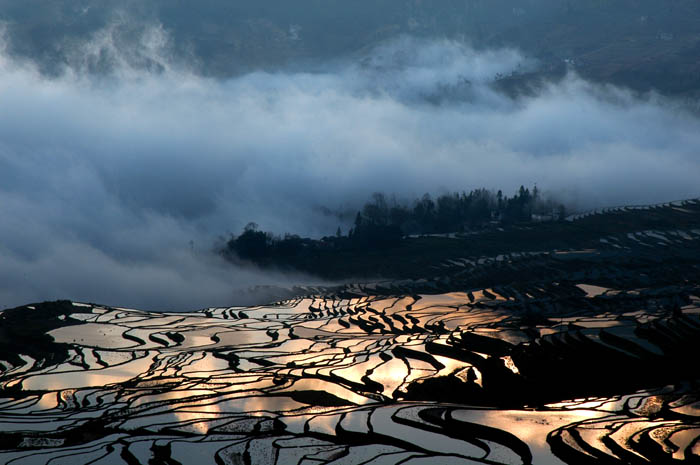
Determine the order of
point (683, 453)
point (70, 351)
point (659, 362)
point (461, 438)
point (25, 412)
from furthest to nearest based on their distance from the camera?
point (70, 351) < point (659, 362) < point (25, 412) < point (461, 438) < point (683, 453)

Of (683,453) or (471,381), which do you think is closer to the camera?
(683,453)

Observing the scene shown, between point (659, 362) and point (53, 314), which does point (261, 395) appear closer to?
point (659, 362)

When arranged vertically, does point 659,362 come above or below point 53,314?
below

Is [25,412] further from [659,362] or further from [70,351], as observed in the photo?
[659,362]

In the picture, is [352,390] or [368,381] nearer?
[352,390]

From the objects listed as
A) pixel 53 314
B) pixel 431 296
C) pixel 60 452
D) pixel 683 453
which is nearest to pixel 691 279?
pixel 431 296

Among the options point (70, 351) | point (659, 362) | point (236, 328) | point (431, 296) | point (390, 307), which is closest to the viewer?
point (659, 362)
